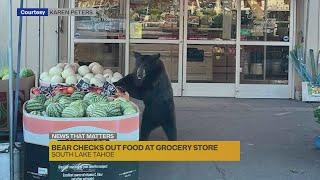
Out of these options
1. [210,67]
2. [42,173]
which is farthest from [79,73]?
[210,67]

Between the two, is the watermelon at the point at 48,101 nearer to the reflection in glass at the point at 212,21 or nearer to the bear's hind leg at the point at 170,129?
the bear's hind leg at the point at 170,129

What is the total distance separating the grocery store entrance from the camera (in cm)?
1173

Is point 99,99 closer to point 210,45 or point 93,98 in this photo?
point 93,98

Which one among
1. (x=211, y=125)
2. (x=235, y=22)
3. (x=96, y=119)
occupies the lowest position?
(x=211, y=125)

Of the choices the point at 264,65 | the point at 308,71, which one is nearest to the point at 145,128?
the point at 308,71

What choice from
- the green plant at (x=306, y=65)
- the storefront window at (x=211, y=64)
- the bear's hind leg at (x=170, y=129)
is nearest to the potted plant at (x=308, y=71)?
the green plant at (x=306, y=65)

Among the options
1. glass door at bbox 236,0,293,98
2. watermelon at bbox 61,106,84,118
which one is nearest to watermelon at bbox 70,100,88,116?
watermelon at bbox 61,106,84,118

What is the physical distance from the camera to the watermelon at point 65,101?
201 inches

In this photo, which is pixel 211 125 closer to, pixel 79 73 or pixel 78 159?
pixel 79 73

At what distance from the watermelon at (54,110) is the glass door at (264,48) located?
7.13 m

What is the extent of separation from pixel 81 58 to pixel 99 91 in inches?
240

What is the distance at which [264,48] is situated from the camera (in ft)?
38.7

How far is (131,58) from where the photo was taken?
11.8 metres

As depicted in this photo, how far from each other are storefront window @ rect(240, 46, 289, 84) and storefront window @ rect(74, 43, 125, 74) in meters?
2.31
